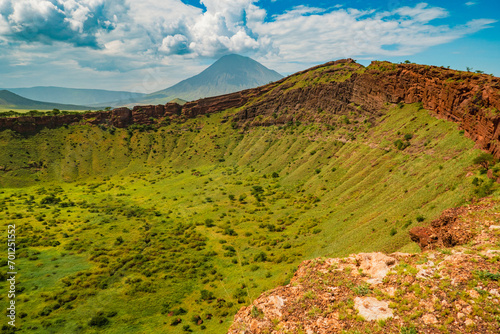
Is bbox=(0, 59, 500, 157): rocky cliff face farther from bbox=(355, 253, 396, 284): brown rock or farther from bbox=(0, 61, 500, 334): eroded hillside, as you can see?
bbox=(355, 253, 396, 284): brown rock

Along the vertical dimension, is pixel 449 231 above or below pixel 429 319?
above

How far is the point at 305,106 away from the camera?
126875mm

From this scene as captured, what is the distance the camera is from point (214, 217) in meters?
76.3

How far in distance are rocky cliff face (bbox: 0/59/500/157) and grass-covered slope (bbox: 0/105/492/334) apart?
4.61 m

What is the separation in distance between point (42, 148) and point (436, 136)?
184327 millimetres

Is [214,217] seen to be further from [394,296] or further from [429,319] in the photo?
[429,319]

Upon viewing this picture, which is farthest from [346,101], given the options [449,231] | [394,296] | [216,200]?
[394,296]

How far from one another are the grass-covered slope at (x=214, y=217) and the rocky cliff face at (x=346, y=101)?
461 centimetres

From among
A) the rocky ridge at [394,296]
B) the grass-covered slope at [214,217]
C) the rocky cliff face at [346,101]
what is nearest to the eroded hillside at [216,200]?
the grass-covered slope at [214,217]

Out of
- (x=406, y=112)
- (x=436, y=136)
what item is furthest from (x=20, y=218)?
(x=406, y=112)

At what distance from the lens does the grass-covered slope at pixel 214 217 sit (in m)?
38.0

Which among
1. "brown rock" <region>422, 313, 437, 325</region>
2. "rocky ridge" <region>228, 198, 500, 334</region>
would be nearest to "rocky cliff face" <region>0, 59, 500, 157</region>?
"rocky ridge" <region>228, 198, 500, 334</region>

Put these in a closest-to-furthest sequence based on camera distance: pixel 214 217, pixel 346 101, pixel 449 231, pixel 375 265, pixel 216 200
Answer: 1. pixel 375 265
2. pixel 449 231
3. pixel 214 217
4. pixel 216 200
5. pixel 346 101

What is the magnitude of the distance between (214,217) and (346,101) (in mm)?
77279
